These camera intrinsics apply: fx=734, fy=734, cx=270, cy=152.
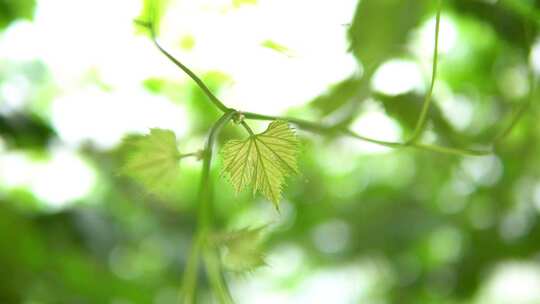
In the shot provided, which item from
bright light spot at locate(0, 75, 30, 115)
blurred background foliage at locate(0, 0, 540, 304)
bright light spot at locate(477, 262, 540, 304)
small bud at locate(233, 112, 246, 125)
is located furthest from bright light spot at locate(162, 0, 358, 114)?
bright light spot at locate(477, 262, 540, 304)

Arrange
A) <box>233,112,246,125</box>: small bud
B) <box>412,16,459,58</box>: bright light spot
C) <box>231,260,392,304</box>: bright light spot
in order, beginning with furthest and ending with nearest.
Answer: <box>231,260,392,304</box>: bright light spot → <box>412,16,459,58</box>: bright light spot → <box>233,112,246,125</box>: small bud

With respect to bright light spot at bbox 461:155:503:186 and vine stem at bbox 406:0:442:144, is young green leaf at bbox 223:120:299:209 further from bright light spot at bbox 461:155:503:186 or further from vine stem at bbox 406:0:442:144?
bright light spot at bbox 461:155:503:186

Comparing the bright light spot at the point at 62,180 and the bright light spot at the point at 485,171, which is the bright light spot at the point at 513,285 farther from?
the bright light spot at the point at 62,180

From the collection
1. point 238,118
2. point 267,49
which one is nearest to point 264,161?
point 238,118

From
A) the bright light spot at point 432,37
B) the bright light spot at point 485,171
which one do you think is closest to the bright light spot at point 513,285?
the bright light spot at point 485,171

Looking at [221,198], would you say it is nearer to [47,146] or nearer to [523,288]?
[47,146]

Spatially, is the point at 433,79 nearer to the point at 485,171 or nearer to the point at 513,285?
the point at 485,171
